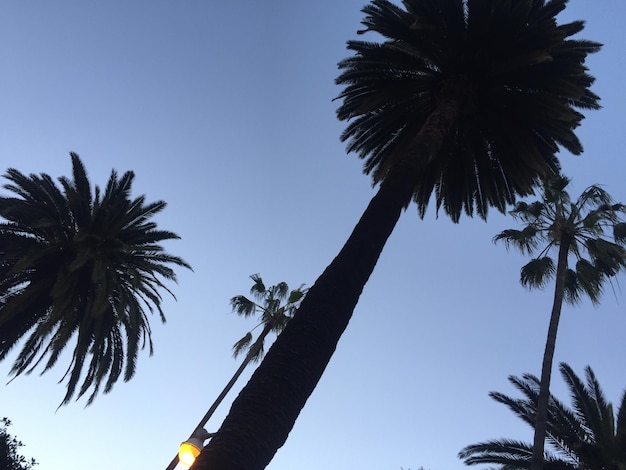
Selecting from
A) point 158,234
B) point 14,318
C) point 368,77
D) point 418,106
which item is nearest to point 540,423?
point 418,106

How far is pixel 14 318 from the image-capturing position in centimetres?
1702

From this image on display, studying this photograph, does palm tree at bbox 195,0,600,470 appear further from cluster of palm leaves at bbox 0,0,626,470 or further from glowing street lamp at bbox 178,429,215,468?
glowing street lamp at bbox 178,429,215,468

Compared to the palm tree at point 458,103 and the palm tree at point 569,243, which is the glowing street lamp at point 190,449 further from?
the palm tree at point 569,243

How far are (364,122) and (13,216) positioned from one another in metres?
12.6

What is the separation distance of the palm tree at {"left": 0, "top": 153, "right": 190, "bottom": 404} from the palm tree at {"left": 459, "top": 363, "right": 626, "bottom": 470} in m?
13.3

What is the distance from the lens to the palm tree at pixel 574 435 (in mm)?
15281

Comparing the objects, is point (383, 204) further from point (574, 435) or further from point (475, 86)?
point (574, 435)

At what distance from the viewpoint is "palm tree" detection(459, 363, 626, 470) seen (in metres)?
15.3

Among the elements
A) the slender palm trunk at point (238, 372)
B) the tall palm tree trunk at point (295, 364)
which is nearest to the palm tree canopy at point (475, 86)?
the tall palm tree trunk at point (295, 364)

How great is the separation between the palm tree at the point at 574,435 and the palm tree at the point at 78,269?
43.8 ft

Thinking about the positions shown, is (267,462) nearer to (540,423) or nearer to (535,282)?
(540,423)

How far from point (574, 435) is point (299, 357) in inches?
616

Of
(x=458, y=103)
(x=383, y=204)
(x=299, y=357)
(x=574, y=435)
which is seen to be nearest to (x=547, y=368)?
(x=574, y=435)

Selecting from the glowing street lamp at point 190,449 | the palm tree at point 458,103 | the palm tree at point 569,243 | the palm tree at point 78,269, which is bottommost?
the glowing street lamp at point 190,449
